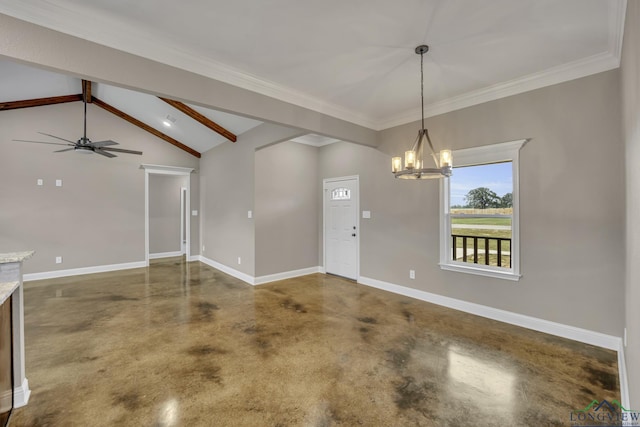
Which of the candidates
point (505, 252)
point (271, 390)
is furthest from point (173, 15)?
point (505, 252)

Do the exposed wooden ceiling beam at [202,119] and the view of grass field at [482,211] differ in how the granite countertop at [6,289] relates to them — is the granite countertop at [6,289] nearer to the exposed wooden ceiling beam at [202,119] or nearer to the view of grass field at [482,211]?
the exposed wooden ceiling beam at [202,119]

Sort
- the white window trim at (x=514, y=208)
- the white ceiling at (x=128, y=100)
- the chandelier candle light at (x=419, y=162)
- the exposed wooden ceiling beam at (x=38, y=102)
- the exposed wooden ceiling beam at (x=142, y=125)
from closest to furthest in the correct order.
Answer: the chandelier candle light at (x=419, y=162) < the white window trim at (x=514, y=208) < the white ceiling at (x=128, y=100) < the exposed wooden ceiling beam at (x=38, y=102) < the exposed wooden ceiling beam at (x=142, y=125)

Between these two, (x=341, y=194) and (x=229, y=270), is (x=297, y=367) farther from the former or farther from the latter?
(x=229, y=270)

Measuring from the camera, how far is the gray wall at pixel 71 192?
5.36m

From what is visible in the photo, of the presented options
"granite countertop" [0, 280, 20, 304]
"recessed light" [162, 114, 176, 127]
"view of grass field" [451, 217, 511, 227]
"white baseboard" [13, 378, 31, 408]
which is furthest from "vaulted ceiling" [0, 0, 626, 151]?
"recessed light" [162, 114, 176, 127]

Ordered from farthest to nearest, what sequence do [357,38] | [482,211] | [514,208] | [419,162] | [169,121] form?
[169,121]
[482,211]
[514,208]
[419,162]
[357,38]

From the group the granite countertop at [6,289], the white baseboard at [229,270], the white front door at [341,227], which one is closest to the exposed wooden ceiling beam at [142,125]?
the white baseboard at [229,270]

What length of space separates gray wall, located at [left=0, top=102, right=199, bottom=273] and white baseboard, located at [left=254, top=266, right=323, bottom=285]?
3.74 meters

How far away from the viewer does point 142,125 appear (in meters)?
6.67

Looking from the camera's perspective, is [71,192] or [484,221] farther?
[71,192]

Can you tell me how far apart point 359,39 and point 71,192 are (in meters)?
6.85

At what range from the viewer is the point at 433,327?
10.6ft

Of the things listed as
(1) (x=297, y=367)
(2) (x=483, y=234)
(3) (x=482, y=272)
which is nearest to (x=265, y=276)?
(1) (x=297, y=367)

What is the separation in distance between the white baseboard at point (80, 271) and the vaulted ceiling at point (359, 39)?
5747 millimetres
